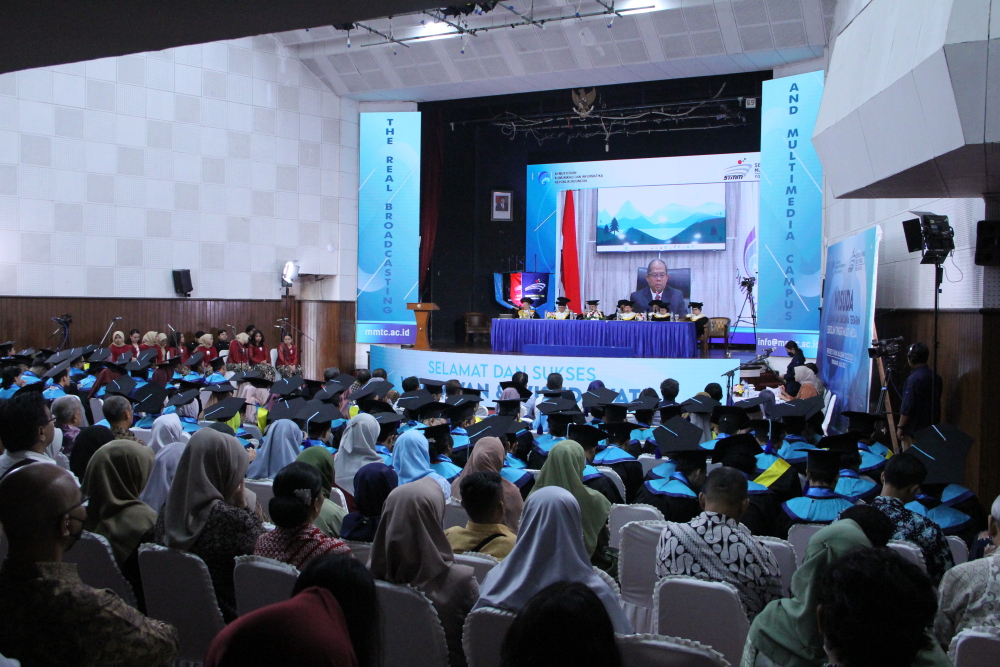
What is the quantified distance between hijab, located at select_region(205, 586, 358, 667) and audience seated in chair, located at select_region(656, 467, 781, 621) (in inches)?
61.3

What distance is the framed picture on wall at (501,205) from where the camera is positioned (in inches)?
690

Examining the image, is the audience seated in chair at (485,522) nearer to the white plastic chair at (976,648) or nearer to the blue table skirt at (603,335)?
the white plastic chair at (976,648)

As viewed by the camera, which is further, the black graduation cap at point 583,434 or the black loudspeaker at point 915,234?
the black loudspeaker at point 915,234

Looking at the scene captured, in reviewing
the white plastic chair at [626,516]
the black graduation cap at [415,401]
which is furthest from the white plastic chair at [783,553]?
the black graduation cap at [415,401]

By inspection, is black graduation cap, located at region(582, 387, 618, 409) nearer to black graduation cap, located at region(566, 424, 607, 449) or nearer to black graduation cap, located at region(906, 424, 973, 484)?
black graduation cap, located at region(566, 424, 607, 449)

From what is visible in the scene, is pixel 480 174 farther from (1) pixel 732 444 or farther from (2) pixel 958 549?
(2) pixel 958 549

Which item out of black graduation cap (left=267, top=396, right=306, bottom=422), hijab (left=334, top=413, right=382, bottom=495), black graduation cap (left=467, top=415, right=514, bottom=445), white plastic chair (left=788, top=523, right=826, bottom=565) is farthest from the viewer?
black graduation cap (left=267, top=396, right=306, bottom=422)

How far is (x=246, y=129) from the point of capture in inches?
594

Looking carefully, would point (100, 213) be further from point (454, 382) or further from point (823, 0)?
point (823, 0)

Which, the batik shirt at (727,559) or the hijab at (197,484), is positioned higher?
the hijab at (197,484)

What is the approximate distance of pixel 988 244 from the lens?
238 inches

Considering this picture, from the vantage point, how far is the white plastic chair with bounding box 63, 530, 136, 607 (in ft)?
9.65

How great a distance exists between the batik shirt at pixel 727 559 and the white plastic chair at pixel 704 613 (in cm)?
12

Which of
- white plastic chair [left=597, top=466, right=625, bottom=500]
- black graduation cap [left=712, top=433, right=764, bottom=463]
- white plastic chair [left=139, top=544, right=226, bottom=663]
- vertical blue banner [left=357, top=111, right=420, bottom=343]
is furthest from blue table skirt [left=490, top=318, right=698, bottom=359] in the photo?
white plastic chair [left=139, top=544, right=226, bottom=663]
